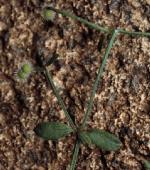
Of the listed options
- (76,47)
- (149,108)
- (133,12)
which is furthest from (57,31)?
(149,108)

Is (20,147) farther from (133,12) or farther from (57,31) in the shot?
(133,12)

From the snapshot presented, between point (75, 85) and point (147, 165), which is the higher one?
point (75, 85)

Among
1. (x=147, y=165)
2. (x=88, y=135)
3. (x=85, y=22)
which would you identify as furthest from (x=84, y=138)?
(x=85, y=22)

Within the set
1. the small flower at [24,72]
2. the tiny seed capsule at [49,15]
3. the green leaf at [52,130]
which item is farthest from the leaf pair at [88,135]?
the tiny seed capsule at [49,15]

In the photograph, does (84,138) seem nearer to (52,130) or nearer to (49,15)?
(52,130)

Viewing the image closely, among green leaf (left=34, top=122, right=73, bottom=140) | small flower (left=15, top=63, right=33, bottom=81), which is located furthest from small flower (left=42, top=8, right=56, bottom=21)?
green leaf (left=34, top=122, right=73, bottom=140)

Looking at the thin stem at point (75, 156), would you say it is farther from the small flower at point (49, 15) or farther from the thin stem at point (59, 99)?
the small flower at point (49, 15)

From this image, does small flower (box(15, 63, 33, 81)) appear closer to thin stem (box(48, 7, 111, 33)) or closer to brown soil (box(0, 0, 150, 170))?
brown soil (box(0, 0, 150, 170))
